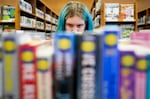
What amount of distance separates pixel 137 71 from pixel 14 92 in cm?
33

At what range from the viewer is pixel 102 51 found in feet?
2.25

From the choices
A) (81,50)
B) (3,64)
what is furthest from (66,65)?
(3,64)

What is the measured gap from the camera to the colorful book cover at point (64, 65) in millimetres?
667

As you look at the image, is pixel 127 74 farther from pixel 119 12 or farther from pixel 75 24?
pixel 119 12

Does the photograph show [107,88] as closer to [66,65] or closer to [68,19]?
[66,65]

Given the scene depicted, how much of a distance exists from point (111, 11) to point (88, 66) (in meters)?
3.96

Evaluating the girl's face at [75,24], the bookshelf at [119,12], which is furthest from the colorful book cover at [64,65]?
the bookshelf at [119,12]

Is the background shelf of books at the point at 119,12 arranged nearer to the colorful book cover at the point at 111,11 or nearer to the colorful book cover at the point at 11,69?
the colorful book cover at the point at 111,11

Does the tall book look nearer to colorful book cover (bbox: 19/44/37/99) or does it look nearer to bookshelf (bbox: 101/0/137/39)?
colorful book cover (bbox: 19/44/37/99)

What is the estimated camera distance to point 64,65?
2.23 ft

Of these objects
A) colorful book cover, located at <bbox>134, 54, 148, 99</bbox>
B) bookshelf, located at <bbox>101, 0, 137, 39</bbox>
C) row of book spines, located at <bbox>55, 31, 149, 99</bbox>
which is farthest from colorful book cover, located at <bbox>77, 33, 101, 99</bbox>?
bookshelf, located at <bbox>101, 0, 137, 39</bbox>

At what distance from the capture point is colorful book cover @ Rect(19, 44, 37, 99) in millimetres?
688

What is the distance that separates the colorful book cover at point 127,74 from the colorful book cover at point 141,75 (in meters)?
0.01

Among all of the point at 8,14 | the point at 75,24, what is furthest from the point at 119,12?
the point at 75,24
